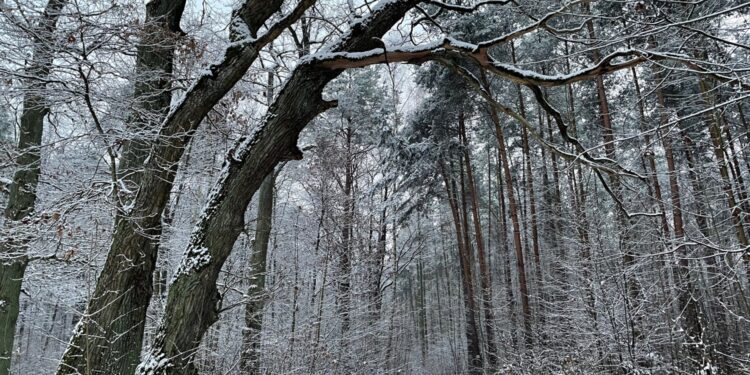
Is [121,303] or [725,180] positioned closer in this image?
[121,303]

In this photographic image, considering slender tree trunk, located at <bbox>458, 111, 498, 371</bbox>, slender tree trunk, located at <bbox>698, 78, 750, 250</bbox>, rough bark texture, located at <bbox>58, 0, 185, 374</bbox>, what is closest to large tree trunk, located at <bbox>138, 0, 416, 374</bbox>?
rough bark texture, located at <bbox>58, 0, 185, 374</bbox>

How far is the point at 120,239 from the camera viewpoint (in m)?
3.21

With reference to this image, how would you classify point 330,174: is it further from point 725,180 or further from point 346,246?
point 725,180

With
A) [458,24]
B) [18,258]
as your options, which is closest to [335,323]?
[18,258]

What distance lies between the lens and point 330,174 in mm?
10406

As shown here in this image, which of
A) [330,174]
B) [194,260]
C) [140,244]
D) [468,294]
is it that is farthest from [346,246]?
[194,260]

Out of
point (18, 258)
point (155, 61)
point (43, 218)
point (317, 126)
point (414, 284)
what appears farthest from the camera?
point (414, 284)

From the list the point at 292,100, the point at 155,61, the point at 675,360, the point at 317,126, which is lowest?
the point at 675,360

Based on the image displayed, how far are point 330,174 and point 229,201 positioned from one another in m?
7.36

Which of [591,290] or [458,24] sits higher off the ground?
[458,24]

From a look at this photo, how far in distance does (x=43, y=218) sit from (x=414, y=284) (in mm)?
25615

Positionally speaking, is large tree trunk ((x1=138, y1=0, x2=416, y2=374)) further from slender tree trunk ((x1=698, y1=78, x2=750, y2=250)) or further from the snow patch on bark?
slender tree trunk ((x1=698, y1=78, x2=750, y2=250))

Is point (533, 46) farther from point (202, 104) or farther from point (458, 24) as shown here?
point (202, 104)

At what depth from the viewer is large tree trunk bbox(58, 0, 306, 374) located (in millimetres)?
2998
